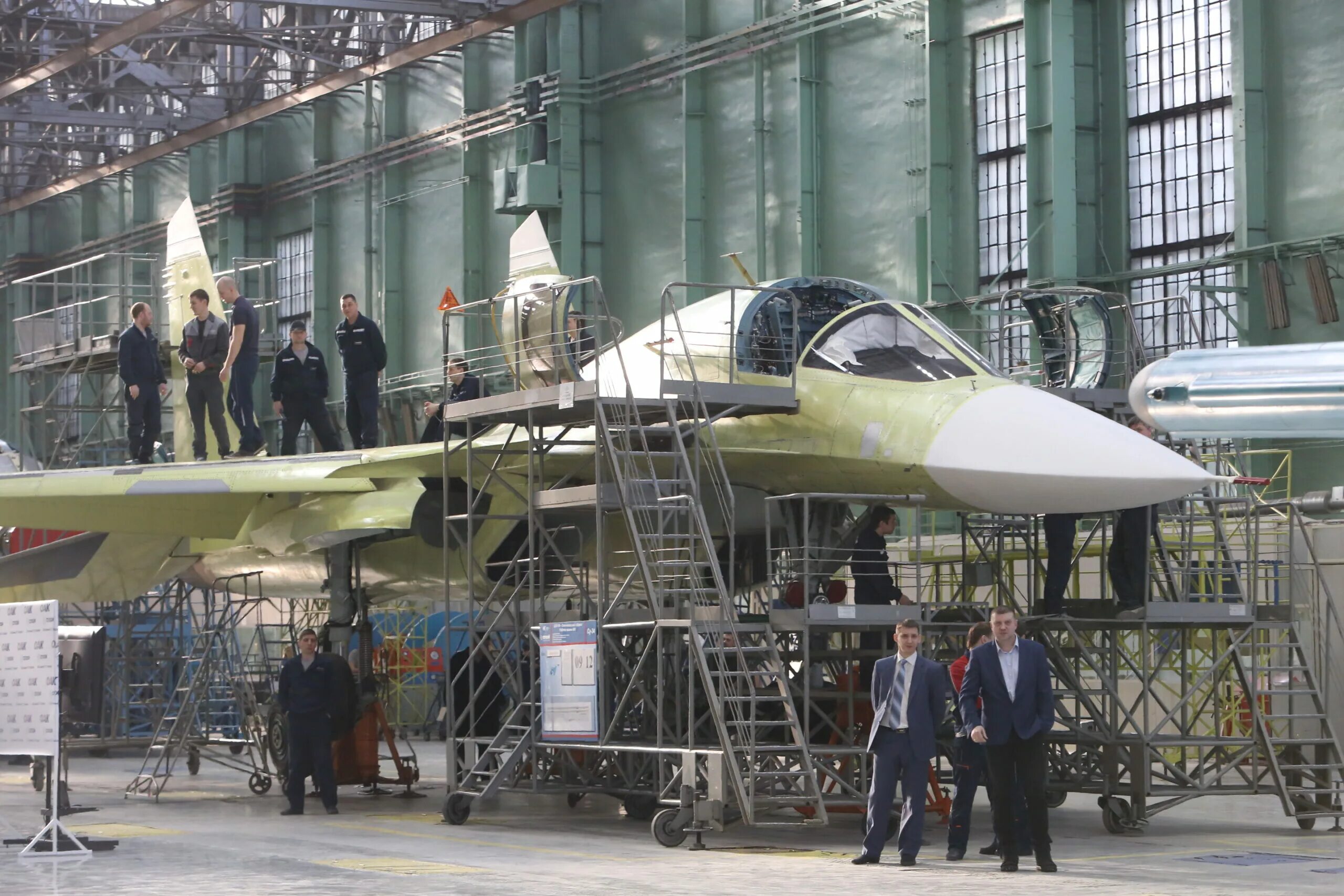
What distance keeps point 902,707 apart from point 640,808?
15.6 feet

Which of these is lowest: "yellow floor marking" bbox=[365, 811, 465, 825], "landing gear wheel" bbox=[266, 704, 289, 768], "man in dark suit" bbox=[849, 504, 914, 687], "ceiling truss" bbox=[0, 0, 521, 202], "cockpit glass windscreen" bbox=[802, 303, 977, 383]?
"yellow floor marking" bbox=[365, 811, 465, 825]

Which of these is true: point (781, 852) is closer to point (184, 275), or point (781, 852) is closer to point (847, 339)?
point (847, 339)

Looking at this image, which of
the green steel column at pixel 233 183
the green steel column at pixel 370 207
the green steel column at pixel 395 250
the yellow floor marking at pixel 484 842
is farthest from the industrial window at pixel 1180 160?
the green steel column at pixel 233 183

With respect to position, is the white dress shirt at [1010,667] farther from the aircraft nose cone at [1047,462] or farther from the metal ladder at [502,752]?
the metal ladder at [502,752]

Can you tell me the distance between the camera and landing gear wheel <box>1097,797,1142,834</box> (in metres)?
14.1

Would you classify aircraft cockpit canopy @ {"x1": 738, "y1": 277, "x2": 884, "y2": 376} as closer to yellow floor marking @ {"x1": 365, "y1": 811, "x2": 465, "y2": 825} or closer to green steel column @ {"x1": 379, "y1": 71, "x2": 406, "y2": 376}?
yellow floor marking @ {"x1": 365, "y1": 811, "x2": 465, "y2": 825}

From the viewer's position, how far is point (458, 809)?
597 inches

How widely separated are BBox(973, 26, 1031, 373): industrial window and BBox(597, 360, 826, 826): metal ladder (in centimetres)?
1427

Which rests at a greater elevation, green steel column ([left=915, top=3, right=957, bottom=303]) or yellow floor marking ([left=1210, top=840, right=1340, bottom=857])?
green steel column ([left=915, top=3, right=957, bottom=303])

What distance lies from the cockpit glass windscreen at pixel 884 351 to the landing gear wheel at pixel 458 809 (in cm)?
458

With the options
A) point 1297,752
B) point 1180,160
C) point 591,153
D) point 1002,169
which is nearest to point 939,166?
point 1002,169

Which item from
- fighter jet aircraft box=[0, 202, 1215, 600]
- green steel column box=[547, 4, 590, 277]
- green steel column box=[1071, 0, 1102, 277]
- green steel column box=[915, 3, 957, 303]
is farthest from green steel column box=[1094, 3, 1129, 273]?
fighter jet aircraft box=[0, 202, 1215, 600]

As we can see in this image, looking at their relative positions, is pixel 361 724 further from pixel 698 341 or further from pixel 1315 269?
pixel 1315 269

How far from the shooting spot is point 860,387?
14086mm
